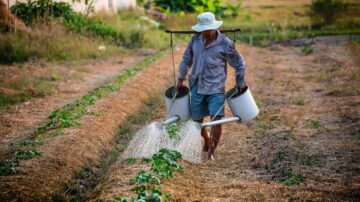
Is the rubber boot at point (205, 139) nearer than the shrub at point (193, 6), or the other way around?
the rubber boot at point (205, 139)

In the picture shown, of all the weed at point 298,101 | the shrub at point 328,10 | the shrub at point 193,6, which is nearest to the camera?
the weed at point 298,101

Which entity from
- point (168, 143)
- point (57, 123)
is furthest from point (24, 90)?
point (168, 143)

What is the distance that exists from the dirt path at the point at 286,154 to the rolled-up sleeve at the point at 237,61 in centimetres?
102

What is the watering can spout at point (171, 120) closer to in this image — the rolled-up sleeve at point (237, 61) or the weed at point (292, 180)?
the rolled-up sleeve at point (237, 61)

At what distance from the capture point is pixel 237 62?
7230 mm

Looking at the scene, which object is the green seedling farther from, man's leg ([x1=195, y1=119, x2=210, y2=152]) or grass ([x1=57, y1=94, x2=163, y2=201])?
man's leg ([x1=195, y1=119, x2=210, y2=152])

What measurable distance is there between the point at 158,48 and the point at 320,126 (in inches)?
471

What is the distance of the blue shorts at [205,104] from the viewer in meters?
7.36

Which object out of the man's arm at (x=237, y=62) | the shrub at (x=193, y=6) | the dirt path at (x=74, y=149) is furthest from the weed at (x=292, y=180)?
the shrub at (x=193, y=6)

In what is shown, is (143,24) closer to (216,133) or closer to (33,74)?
(33,74)

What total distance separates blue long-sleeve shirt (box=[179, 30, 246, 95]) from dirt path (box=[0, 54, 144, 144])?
113 inches

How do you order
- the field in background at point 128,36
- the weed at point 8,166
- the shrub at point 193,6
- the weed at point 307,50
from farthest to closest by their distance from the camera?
the shrub at point 193,6
the weed at point 307,50
the field in background at point 128,36
the weed at point 8,166

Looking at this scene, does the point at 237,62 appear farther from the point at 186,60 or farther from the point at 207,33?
the point at 186,60

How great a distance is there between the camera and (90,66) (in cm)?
1553
